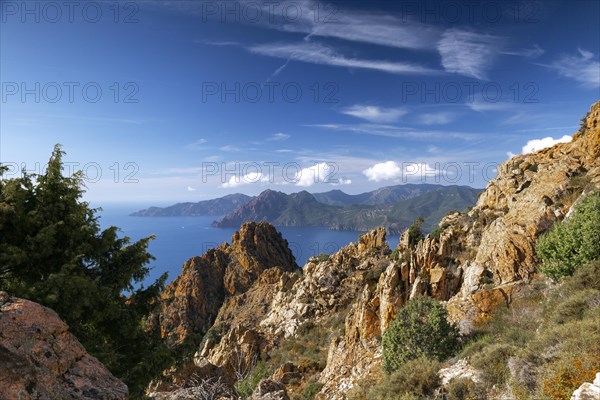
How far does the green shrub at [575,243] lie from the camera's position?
12.7 metres

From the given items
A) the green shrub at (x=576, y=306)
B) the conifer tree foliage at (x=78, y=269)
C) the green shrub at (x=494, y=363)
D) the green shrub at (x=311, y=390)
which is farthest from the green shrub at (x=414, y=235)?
the conifer tree foliage at (x=78, y=269)

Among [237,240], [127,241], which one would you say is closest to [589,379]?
[127,241]

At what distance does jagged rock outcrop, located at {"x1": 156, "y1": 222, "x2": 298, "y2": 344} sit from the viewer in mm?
59062

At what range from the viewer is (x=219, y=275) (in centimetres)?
6800

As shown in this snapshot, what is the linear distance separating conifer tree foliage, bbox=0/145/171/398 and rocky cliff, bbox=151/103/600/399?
1.64 m

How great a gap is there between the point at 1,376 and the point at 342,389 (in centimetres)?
1826

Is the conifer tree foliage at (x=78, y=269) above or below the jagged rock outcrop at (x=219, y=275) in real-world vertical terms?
above

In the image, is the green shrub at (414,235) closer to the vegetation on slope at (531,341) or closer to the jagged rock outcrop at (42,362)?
the vegetation on slope at (531,341)

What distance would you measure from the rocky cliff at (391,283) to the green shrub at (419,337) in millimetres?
2030

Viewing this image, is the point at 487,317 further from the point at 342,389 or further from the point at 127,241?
the point at 127,241

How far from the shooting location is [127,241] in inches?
431

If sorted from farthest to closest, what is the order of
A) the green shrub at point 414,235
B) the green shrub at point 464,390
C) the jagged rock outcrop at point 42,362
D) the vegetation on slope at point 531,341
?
the green shrub at point 414,235 < the green shrub at point 464,390 < the vegetation on slope at point 531,341 < the jagged rock outcrop at point 42,362

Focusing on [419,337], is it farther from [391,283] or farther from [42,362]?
[42,362]

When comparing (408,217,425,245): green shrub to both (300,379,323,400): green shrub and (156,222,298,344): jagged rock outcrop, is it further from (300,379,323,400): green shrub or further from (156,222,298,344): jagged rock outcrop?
(156,222,298,344): jagged rock outcrop
